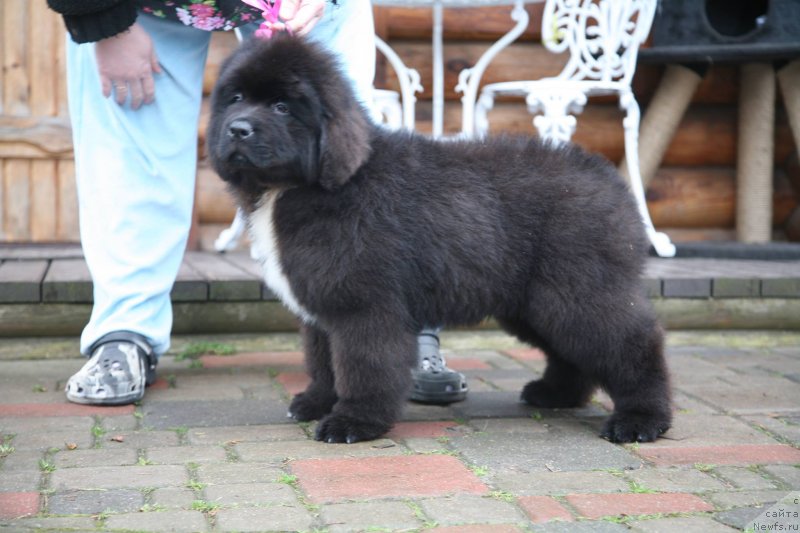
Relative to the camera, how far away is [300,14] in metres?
3.01

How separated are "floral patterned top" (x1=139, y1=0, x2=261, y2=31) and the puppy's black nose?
2.34 feet

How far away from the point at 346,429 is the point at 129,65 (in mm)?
1414

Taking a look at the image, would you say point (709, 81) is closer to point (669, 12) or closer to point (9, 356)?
point (669, 12)

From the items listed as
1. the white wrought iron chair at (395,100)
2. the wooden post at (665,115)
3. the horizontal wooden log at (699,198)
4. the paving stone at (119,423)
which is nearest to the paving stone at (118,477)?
the paving stone at (119,423)

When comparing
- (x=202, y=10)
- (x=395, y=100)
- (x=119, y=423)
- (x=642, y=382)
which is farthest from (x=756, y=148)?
Answer: (x=119, y=423)

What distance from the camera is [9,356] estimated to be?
4.08 m

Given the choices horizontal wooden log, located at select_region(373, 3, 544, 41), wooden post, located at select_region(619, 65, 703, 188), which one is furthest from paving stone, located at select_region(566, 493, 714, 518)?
horizontal wooden log, located at select_region(373, 3, 544, 41)

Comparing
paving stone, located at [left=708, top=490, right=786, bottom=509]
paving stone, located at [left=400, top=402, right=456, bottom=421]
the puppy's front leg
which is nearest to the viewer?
paving stone, located at [left=708, top=490, right=786, bottom=509]

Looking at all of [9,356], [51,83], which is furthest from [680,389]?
[51,83]

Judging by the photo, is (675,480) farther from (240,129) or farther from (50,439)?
(50,439)

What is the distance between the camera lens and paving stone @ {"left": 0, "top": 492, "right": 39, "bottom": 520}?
2.22m

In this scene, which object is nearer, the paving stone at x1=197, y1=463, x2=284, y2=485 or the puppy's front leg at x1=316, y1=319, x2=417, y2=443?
the paving stone at x1=197, y1=463, x2=284, y2=485

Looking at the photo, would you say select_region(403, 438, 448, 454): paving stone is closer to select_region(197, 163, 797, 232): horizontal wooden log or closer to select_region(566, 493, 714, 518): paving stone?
select_region(566, 493, 714, 518): paving stone

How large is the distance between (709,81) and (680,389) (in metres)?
3.24
